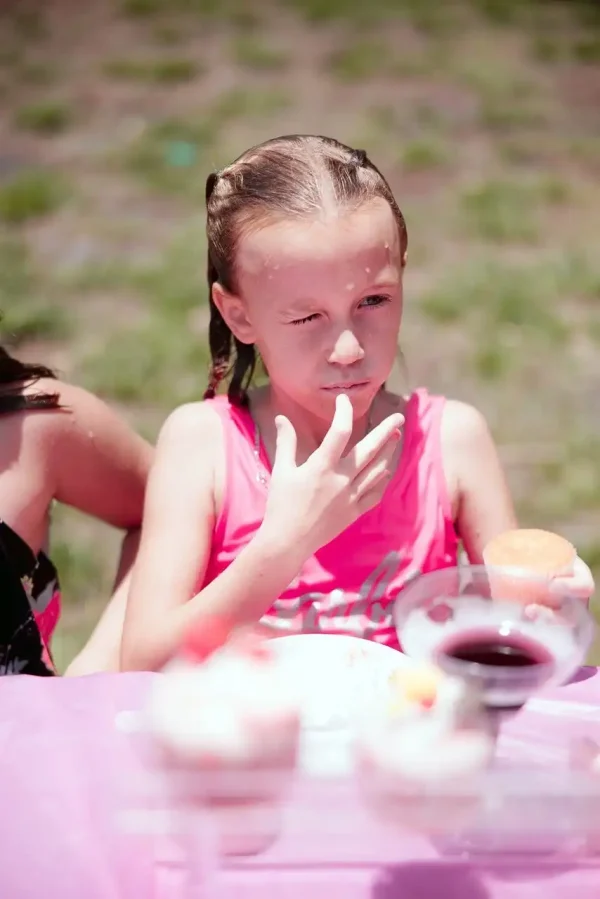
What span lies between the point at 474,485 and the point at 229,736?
0.90 metres

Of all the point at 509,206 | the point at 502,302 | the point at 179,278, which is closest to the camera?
the point at 502,302

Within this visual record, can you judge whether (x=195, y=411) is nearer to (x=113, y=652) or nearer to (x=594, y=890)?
(x=113, y=652)

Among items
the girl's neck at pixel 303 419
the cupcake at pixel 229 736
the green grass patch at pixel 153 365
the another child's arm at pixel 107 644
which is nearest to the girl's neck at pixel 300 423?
the girl's neck at pixel 303 419

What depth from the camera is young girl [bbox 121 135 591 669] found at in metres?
1.45

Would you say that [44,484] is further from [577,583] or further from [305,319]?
[577,583]

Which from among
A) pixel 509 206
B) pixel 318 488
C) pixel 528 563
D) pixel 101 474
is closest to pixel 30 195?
pixel 509 206

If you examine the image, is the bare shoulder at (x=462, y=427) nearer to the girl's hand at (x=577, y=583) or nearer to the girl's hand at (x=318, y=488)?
the girl's hand at (x=318, y=488)

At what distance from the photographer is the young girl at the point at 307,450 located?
1449 millimetres

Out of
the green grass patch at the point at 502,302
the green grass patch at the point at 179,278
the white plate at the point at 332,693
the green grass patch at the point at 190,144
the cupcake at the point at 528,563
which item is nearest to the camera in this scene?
the white plate at the point at 332,693

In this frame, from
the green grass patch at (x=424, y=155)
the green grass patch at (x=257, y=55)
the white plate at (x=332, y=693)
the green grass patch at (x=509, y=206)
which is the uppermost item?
the green grass patch at (x=257, y=55)

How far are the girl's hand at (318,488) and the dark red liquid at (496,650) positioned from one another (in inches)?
13.4

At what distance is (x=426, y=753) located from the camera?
89cm

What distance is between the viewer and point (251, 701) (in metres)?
0.91

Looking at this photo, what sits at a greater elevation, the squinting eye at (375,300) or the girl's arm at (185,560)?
the squinting eye at (375,300)
